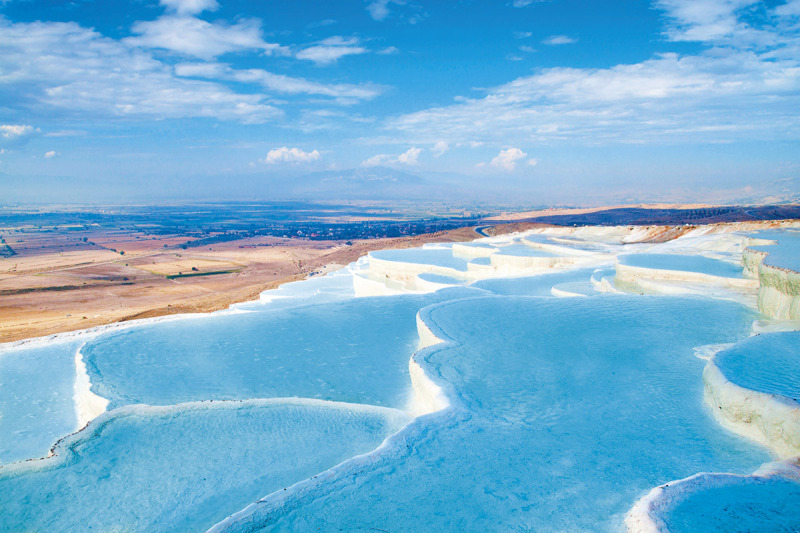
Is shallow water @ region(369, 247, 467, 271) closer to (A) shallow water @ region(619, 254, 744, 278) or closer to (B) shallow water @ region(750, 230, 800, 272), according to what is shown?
(A) shallow water @ region(619, 254, 744, 278)

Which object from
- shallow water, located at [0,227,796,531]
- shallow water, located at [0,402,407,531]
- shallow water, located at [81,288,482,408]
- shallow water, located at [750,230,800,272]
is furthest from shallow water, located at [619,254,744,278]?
shallow water, located at [0,402,407,531]

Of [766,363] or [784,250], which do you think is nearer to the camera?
[766,363]

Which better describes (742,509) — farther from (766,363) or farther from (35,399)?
(35,399)

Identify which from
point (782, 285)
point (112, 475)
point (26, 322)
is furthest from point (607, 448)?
point (26, 322)

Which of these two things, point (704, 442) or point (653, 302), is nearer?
point (704, 442)

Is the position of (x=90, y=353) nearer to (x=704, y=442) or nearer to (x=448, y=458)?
(x=448, y=458)

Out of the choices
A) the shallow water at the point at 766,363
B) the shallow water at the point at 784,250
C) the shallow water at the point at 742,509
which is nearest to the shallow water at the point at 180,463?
the shallow water at the point at 742,509


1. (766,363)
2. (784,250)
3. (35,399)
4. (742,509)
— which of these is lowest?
(35,399)

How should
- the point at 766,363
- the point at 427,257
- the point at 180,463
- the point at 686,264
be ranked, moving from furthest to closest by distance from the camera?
the point at 427,257, the point at 686,264, the point at 766,363, the point at 180,463

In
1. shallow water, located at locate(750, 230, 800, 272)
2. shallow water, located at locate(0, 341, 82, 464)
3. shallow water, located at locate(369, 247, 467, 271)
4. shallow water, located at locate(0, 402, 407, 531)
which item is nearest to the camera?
shallow water, located at locate(0, 402, 407, 531)

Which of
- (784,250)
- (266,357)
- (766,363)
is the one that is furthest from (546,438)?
(784,250)

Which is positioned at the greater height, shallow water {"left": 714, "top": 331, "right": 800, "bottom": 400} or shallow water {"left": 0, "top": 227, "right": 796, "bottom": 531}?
shallow water {"left": 714, "top": 331, "right": 800, "bottom": 400}
